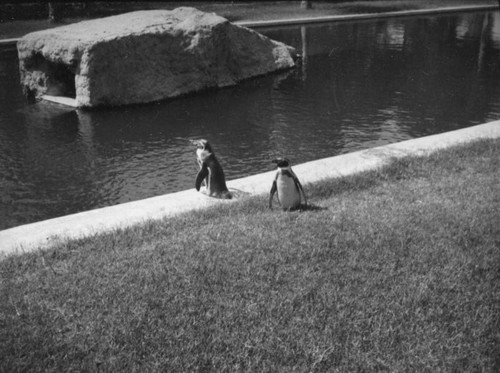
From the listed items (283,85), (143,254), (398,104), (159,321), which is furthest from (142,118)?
(159,321)

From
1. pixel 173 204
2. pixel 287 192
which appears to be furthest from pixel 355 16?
pixel 287 192

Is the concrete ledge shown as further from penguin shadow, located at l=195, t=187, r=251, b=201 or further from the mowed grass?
the mowed grass

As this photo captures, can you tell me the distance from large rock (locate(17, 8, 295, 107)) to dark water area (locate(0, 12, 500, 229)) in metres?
0.46

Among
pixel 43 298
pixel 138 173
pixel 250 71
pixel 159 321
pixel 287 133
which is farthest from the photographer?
pixel 250 71

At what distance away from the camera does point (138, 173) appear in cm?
883

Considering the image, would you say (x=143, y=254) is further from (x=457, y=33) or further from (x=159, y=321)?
(x=457, y=33)

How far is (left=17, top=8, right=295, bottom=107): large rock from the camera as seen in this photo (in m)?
12.3

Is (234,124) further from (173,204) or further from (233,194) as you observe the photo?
(173,204)

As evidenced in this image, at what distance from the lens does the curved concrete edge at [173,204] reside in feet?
18.6

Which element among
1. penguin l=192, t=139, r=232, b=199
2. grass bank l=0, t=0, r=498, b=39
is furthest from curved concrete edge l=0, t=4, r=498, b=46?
penguin l=192, t=139, r=232, b=199

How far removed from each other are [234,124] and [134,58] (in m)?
3.27

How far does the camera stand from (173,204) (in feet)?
21.9

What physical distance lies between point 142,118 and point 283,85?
4.59 meters

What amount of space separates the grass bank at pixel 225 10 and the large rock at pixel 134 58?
11.3 metres
